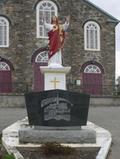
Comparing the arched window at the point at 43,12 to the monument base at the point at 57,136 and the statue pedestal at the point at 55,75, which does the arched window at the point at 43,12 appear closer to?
the statue pedestal at the point at 55,75

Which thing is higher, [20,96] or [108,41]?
[108,41]

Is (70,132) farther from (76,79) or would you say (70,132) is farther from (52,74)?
(76,79)

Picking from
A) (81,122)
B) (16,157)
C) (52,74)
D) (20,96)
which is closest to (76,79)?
(20,96)

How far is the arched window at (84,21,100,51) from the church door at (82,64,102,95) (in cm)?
159

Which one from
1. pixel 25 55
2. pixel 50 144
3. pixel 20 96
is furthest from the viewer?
pixel 25 55

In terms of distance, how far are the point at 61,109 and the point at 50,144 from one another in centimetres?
153

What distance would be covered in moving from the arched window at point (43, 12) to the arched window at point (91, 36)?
296 centimetres

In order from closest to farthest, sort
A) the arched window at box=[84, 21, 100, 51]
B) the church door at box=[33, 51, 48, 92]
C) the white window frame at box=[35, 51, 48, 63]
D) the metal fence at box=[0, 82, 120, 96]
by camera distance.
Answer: the metal fence at box=[0, 82, 120, 96] → the church door at box=[33, 51, 48, 92] → the white window frame at box=[35, 51, 48, 63] → the arched window at box=[84, 21, 100, 51]

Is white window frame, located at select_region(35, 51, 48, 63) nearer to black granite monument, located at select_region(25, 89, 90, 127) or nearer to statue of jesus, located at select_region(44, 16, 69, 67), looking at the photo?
statue of jesus, located at select_region(44, 16, 69, 67)

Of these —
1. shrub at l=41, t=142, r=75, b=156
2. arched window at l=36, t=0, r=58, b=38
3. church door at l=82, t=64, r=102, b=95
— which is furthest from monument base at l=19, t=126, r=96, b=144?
arched window at l=36, t=0, r=58, b=38

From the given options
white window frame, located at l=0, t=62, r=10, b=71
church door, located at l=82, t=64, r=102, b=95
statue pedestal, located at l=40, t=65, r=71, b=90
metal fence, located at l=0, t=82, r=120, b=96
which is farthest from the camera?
church door, located at l=82, t=64, r=102, b=95

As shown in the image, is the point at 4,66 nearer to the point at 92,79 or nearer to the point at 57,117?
the point at 92,79

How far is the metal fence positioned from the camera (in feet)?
131

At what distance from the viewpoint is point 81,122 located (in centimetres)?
1440
